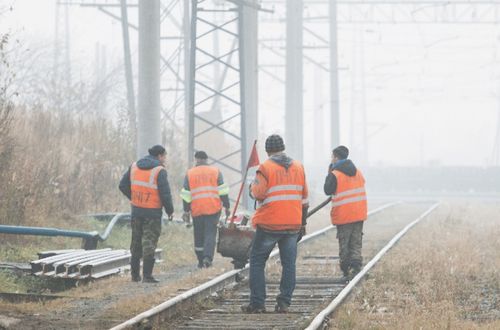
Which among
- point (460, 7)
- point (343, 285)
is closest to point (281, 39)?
point (460, 7)

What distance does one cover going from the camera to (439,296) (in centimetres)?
1196

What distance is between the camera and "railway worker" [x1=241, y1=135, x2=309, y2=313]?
11.1 meters

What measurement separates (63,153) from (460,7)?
35.1 metres

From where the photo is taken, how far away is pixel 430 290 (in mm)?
12352

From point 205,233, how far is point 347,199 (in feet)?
8.33

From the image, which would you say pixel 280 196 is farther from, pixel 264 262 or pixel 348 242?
pixel 348 242

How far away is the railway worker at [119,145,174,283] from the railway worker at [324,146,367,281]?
2229 mm

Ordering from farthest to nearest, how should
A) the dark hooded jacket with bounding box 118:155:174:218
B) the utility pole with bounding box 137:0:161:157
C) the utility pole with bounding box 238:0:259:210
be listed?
the utility pole with bounding box 238:0:259:210
the utility pole with bounding box 137:0:161:157
the dark hooded jacket with bounding box 118:155:174:218

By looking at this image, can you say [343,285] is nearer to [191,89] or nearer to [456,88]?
[191,89]

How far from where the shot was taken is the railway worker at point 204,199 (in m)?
15.5

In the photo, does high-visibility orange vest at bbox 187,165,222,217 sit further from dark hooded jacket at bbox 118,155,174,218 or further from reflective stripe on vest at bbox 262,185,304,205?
reflective stripe on vest at bbox 262,185,304,205

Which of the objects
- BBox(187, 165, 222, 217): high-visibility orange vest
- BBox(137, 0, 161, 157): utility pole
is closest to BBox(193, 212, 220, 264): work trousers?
BBox(187, 165, 222, 217): high-visibility orange vest

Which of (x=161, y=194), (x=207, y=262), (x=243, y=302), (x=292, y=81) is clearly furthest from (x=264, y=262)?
(x=292, y=81)

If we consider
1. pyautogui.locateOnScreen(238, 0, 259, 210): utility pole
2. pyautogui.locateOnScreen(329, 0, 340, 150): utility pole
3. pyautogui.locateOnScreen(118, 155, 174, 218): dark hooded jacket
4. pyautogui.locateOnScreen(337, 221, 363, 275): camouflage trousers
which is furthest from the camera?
pyautogui.locateOnScreen(329, 0, 340, 150): utility pole
